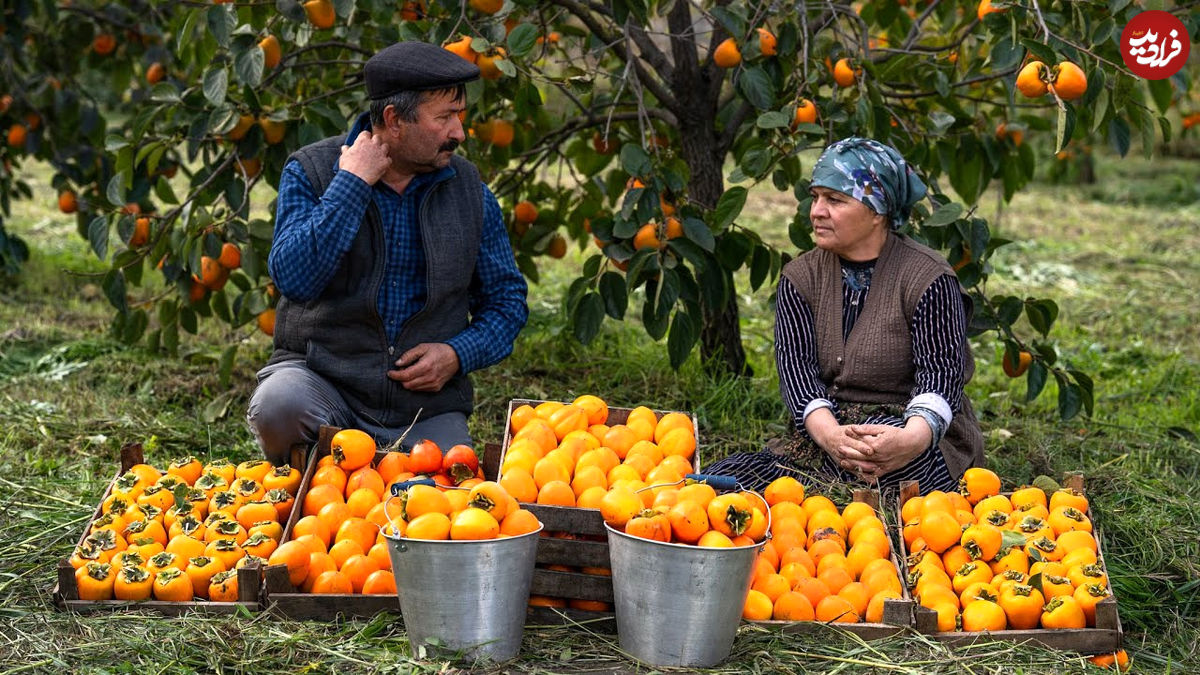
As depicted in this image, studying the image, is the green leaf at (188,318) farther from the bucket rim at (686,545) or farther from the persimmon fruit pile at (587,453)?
the bucket rim at (686,545)

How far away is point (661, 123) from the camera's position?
392cm

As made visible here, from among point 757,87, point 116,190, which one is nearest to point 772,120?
point 757,87

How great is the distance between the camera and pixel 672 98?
3.76 metres

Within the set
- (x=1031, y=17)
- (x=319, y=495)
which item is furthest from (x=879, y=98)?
(x=319, y=495)

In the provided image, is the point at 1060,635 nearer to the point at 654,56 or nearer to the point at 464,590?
the point at 464,590

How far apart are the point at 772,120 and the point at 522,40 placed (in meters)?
0.63

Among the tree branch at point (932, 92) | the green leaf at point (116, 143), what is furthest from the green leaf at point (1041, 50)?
the green leaf at point (116, 143)

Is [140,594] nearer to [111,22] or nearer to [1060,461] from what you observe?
[1060,461]

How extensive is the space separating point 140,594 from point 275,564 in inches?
10.1

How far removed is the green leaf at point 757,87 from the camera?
3105mm

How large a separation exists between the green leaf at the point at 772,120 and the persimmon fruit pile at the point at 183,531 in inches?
52.6

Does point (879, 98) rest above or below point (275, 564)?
above

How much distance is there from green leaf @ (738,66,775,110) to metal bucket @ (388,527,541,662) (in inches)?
59.3

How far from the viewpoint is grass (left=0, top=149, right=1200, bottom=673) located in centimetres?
210
